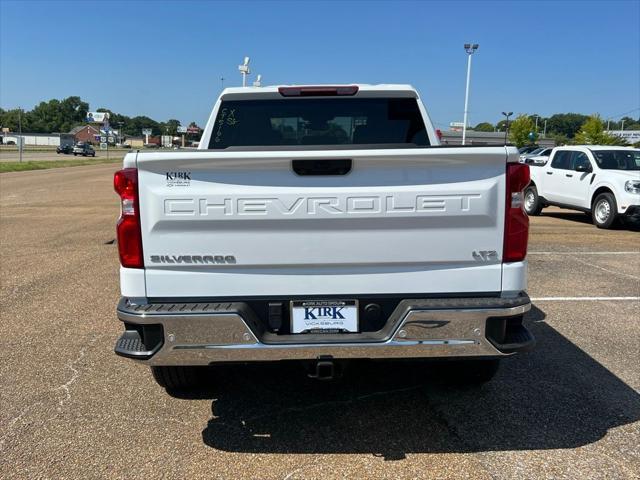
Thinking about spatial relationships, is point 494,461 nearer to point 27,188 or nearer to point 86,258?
point 86,258

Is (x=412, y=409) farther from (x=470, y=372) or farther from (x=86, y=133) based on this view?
(x=86, y=133)

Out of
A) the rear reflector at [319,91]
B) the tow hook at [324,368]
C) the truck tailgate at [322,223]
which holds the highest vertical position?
the rear reflector at [319,91]

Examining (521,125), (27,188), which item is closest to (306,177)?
(27,188)

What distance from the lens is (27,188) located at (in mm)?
20047

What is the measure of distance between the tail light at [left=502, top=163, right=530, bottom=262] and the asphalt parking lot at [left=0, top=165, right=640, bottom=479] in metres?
1.17

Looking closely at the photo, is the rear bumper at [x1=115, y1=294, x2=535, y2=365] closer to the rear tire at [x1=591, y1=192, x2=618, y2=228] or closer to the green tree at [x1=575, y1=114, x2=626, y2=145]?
the rear tire at [x1=591, y1=192, x2=618, y2=228]

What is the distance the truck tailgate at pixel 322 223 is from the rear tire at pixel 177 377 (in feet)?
2.93

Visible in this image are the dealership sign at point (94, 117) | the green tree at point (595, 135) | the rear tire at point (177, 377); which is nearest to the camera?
the rear tire at point (177, 377)

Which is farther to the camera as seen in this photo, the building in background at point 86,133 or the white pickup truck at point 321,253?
the building in background at point 86,133

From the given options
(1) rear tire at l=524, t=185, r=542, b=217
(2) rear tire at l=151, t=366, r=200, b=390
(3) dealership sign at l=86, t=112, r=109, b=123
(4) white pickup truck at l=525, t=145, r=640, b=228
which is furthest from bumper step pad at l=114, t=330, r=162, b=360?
(3) dealership sign at l=86, t=112, r=109, b=123

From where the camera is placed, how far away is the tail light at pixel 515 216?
9.72ft

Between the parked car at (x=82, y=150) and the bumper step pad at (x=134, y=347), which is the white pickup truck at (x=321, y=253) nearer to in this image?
the bumper step pad at (x=134, y=347)

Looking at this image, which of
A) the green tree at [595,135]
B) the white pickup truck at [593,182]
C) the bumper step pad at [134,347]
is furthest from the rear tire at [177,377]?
the green tree at [595,135]

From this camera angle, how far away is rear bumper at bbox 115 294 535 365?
291 centimetres
